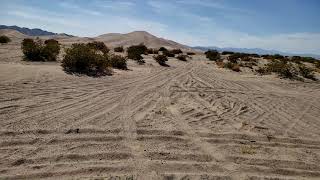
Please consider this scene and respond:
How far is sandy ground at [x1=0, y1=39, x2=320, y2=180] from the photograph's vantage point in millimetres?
7012

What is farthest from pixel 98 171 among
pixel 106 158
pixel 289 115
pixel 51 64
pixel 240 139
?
pixel 51 64

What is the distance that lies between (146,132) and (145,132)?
0.08 ft

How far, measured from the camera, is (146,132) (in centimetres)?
912

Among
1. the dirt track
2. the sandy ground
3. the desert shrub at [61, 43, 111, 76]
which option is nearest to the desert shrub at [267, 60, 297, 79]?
the dirt track

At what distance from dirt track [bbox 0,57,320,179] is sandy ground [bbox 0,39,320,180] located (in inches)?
0.8

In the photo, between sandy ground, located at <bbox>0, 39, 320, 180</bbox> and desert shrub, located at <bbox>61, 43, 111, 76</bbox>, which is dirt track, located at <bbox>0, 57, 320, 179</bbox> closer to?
sandy ground, located at <bbox>0, 39, 320, 180</bbox>

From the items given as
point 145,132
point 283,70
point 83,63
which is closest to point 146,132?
point 145,132

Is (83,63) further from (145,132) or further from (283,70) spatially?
(283,70)

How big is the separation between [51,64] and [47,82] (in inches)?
223

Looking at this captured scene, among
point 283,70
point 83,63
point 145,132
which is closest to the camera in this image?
point 145,132

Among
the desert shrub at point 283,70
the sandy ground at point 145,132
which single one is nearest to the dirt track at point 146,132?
the sandy ground at point 145,132

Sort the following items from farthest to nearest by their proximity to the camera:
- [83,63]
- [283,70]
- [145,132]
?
[283,70] < [83,63] < [145,132]

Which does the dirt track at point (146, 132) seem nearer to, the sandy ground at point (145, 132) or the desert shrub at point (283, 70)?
the sandy ground at point (145, 132)

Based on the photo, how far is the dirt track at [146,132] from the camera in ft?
23.1
